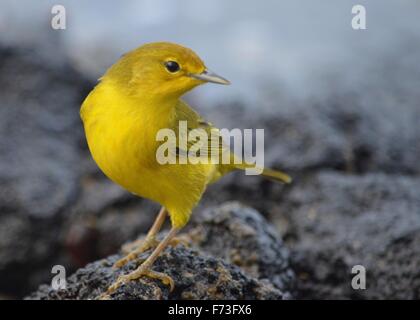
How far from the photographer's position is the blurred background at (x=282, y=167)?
5020 millimetres

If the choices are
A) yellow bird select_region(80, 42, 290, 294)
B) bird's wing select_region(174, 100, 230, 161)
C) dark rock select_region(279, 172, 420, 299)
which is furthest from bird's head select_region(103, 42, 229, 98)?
dark rock select_region(279, 172, 420, 299)

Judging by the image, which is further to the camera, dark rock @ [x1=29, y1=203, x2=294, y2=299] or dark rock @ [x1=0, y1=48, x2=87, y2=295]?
dark rock @ [x1=0, y1=48, x2=87, y2=295]

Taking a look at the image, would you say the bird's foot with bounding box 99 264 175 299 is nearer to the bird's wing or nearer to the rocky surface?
the rocky surface

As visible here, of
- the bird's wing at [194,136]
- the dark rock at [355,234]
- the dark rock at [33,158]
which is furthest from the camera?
the dark rock at [33,158]

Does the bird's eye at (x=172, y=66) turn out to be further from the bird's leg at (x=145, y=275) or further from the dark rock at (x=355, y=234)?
the dark rock at (x=355, y=234)

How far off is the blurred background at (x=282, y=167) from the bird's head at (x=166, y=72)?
1.80 meters

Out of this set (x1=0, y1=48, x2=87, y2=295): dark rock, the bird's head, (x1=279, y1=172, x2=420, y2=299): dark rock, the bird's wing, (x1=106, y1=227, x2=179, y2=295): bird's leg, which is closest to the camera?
(x1=106, y1=227, x2=179, y2=295): bird's leg

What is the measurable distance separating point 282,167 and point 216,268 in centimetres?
215

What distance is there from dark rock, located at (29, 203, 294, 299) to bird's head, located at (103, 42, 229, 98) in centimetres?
88

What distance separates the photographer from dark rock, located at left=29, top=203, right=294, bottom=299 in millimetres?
3787

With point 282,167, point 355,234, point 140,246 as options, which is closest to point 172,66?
point 140,246

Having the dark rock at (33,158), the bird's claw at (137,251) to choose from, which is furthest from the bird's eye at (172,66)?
the dark rock at (33,158)

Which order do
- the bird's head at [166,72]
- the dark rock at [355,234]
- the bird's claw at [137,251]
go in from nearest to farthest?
1. the bird's head at [166,72]
2. the bird's claw at [137,251]
3. the dark rock at [355,234]

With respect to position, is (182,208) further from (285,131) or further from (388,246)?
(285,131)
